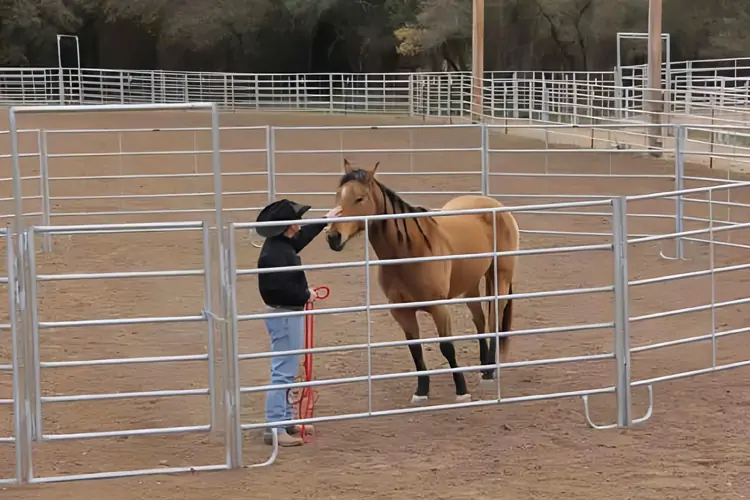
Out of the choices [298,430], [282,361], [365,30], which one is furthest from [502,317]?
[365,30]

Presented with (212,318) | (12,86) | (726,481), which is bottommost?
(726,481)

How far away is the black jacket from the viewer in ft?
17.9

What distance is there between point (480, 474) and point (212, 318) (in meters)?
1.47

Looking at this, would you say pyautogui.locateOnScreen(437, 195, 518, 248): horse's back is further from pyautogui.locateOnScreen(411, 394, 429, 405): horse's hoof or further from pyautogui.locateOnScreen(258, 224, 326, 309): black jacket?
pyautogui.locateOnScreen(258, 224, 326, 309): black jacket

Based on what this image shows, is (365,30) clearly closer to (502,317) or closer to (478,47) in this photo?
(478,47)

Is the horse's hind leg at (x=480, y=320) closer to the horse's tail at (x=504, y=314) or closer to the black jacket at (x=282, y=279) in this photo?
the horse's tail at (x=504, y=314)

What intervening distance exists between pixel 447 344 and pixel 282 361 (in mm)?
1096

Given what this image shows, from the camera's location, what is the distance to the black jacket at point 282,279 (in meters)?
5.45

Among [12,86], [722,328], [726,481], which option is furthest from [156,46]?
[726,481]

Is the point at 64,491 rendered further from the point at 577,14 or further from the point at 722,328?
the point at 577,14

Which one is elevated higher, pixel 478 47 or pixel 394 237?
pixel 478 47

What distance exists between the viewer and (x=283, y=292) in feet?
17.9

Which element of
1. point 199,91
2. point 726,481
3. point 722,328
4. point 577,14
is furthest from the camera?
point 199,91

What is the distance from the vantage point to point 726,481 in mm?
4969
